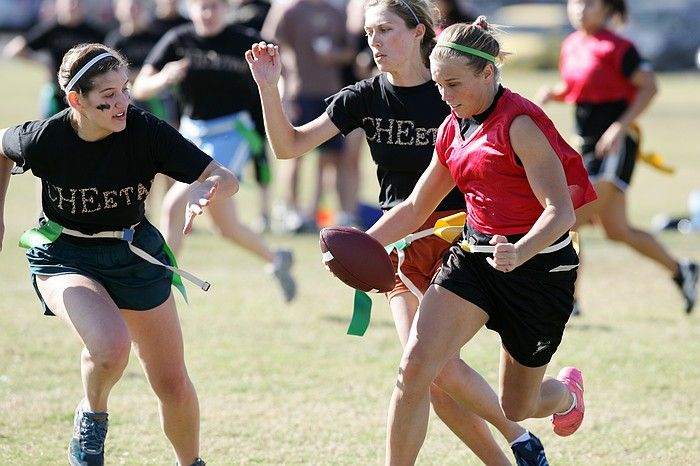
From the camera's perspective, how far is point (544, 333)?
15.2 feet

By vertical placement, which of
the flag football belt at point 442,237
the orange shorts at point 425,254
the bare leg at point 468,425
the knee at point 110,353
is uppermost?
the knee at point 110,353

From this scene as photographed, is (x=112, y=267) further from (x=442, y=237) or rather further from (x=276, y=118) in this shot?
(x=442, y=237)

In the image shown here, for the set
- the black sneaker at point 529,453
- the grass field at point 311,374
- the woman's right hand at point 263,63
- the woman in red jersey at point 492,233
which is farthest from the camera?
the grass field at point 311,374

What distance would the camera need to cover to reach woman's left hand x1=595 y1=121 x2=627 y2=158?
834 cm

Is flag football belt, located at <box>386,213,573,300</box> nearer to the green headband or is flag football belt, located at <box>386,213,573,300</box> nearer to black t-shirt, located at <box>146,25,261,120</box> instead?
the green headband

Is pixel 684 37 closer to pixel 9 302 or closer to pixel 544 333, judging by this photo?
pixel 9 302

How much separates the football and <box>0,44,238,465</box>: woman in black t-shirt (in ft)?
1.57

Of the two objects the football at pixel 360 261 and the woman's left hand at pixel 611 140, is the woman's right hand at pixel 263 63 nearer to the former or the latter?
the football at pixel 360 261

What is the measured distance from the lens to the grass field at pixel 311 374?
220 inches

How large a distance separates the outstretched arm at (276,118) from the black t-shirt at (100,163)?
341 millimetres

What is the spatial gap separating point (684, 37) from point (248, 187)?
23890mm

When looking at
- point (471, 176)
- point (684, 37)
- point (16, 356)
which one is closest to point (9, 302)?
point (16, 356)

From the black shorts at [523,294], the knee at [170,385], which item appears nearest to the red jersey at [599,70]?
the black shorts at [523,294]

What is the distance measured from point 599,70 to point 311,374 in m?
3.10
